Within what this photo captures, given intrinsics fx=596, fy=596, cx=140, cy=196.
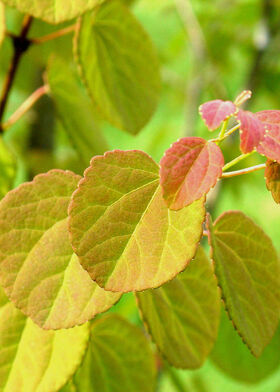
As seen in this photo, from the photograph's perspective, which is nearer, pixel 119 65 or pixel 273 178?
pixel 273 178

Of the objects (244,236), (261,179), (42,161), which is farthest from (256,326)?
(261,179)

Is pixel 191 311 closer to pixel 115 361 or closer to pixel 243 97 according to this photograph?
pixel 115 361

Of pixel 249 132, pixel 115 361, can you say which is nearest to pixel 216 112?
pixel 249 132

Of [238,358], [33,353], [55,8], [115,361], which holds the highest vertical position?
[55,8]

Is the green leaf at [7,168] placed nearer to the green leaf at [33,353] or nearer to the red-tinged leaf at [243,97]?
the green leaf at [33,353]

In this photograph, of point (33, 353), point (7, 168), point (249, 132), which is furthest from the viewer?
point (7, 168)

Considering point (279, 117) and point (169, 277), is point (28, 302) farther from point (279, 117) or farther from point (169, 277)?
point (279, 117)

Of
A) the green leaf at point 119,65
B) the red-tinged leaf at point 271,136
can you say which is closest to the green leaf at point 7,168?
the green leaf at point 119,65
